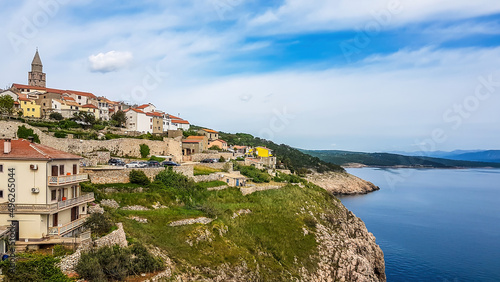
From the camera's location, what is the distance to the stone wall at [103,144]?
30353mm

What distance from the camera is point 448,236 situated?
44.8 m

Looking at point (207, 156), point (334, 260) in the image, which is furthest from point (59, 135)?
point (334, 260)

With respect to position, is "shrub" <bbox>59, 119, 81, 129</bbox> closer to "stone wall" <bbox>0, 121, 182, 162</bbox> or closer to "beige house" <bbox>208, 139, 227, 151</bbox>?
"stone wall" <bbox>0, 121, 182, 162</bbox>

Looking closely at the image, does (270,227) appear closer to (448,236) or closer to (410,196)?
(448,236)

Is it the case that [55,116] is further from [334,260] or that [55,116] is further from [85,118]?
[334,260]

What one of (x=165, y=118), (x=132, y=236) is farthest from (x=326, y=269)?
(x=165, y=118)

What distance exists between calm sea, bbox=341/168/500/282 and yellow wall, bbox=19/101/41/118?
46.3 metres

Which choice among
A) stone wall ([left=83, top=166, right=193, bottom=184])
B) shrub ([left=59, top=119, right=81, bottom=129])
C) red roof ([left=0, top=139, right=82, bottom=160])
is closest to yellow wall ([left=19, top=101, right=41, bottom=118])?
shrub ([left=59, top=119, right=81, bottom=129])

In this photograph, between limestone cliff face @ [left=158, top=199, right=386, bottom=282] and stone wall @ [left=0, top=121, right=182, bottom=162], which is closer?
limestone cliff face @ [left=158, top=199, right=386, bottom=282]

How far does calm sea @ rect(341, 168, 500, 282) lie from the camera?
32.9 metres

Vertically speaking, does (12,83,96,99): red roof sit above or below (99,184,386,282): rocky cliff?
above

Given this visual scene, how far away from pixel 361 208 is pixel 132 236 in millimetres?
55258

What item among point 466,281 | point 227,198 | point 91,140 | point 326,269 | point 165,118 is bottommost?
point 466,281

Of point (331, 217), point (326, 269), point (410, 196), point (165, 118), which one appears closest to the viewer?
point (326, 269)
